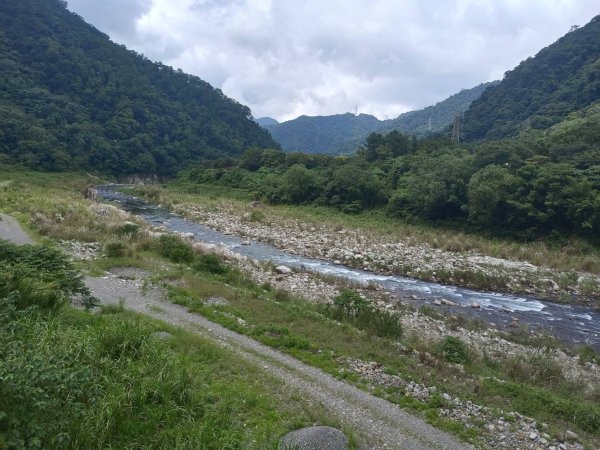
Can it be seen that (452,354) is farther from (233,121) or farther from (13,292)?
(233,121)

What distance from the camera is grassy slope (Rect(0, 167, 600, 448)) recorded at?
356 inches

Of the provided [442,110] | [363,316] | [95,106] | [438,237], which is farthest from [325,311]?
[442,110]

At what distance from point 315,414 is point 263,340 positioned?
355 centimetres

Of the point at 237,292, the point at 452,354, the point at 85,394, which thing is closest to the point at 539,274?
the point at 452,354

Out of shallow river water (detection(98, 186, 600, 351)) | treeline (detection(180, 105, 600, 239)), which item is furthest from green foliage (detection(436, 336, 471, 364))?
treeline (detection(180, 105, 600, 239))

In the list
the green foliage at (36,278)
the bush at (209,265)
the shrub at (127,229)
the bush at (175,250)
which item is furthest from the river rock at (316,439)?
the shrub at (127,229)

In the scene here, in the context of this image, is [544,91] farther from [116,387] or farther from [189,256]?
[116,387]

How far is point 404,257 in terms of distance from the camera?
27203mm

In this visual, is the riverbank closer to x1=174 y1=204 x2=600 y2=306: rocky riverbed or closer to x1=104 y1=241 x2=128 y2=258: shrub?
x1=174 y1=204 x2=600 y2=306: rocky riverbed

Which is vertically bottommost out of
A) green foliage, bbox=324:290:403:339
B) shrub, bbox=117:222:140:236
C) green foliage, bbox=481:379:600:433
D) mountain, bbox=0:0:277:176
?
green foliage, bbox=481:379:600:433

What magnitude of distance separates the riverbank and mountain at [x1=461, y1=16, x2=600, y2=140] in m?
49.7

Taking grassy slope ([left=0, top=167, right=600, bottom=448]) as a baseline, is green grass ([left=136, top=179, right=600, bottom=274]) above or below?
above

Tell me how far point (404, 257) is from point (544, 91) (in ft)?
255

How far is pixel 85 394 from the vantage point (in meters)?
6.11
